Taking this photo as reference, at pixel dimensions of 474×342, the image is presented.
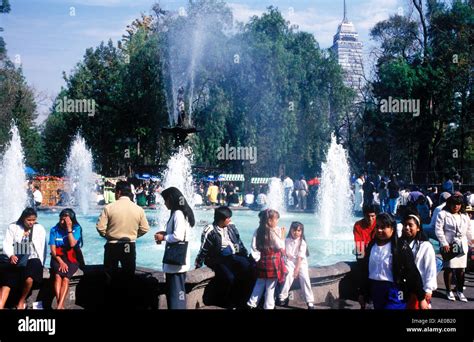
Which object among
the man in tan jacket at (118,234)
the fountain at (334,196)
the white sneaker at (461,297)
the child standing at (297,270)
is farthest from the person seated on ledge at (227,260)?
the fountain at (334,196)

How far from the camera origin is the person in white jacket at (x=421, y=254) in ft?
16.4

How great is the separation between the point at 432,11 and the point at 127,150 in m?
20.0

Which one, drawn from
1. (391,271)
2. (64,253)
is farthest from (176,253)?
(391,271)

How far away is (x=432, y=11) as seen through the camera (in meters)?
21.7

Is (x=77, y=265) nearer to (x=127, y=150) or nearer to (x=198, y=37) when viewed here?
(x=198, y=37)

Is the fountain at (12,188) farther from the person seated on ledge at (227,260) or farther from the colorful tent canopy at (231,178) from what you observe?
the colorful tent canopy at (231,178)

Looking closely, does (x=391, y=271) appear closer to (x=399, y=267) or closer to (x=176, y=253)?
(x=399, y=267)

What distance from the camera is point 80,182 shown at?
979 inches

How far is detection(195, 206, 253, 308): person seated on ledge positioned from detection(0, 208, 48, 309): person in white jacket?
5.63ft

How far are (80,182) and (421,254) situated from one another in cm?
2154

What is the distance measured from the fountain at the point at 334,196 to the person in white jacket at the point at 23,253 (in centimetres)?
1031

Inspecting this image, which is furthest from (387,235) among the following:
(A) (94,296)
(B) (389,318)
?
(A) (94,296)

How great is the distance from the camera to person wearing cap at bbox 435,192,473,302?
693cm

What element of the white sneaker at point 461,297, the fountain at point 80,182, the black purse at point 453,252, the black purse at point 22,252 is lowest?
the white sneaker at point 461,297
